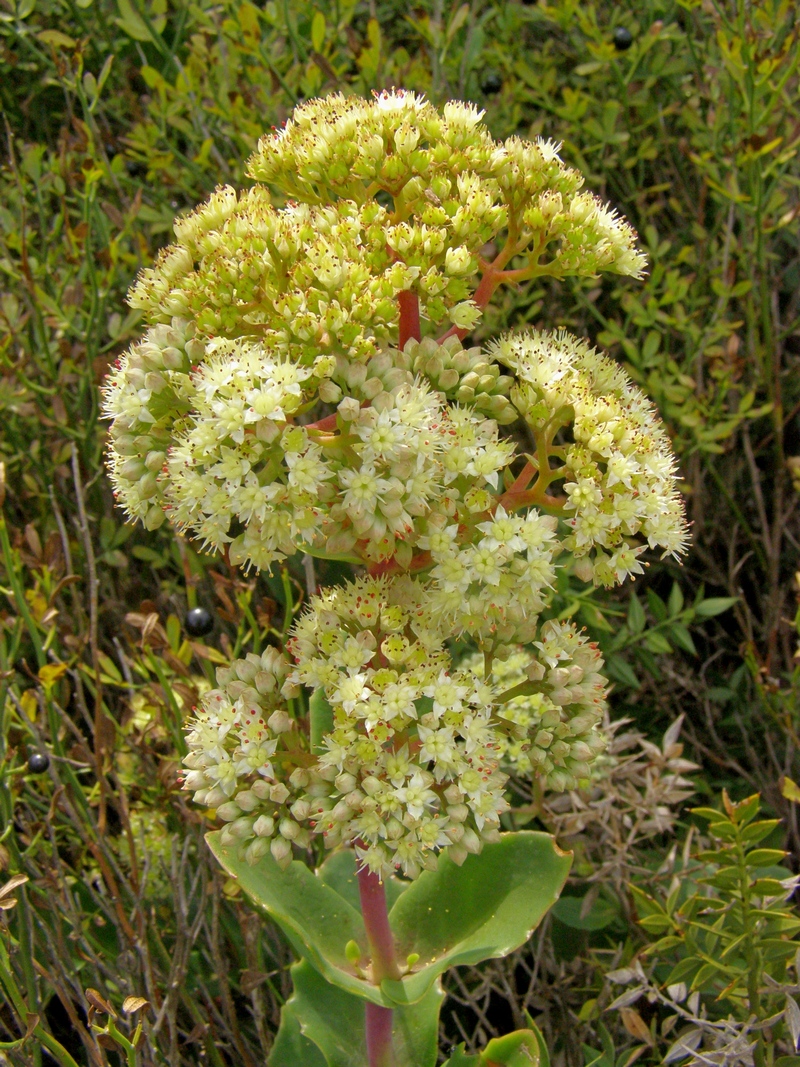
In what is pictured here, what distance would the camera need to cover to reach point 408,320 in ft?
4.53

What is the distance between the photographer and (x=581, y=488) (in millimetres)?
1271

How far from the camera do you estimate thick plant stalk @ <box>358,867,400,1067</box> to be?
4.78 feet

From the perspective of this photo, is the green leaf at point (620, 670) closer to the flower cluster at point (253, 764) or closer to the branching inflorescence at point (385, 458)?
the branching inflorescence at point (385, 458)

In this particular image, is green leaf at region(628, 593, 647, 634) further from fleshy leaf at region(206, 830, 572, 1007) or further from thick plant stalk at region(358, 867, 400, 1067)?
thick plant stalk at region(358, 867, 400, 1067)

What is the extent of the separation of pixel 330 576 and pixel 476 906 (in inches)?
28.0

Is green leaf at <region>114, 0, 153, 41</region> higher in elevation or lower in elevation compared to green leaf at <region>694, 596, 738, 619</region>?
higher

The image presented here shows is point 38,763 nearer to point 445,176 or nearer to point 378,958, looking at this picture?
point 378,958

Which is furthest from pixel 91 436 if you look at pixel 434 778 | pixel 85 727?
pixel 434 778

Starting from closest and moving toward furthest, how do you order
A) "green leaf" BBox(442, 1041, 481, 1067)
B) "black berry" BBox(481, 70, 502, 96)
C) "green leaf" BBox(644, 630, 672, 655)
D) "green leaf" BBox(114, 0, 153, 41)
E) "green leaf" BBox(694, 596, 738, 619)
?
"green leaf" BBox(442, 1041, 481, 1067) < "green leaf" BBox(644, 630, 672, 655) < "green leaf" BBox(694, 596, 738, 619) < "green leaf" BBox(114, 0, 153, 41) < "black berry" BBox(481, 70, 502, 96)

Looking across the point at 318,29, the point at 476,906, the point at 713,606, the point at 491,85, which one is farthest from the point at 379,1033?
the point at 491,85

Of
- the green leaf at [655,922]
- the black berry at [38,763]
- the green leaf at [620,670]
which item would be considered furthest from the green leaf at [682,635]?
the black berry at [38,763]

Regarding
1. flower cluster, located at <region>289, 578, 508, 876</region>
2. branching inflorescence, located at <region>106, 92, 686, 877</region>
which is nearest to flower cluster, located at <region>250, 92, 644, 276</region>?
branching inflorescence, located at <region>106, 92, 686, 877</region>

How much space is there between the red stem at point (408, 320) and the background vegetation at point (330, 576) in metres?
0.56

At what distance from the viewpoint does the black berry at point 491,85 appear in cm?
254
